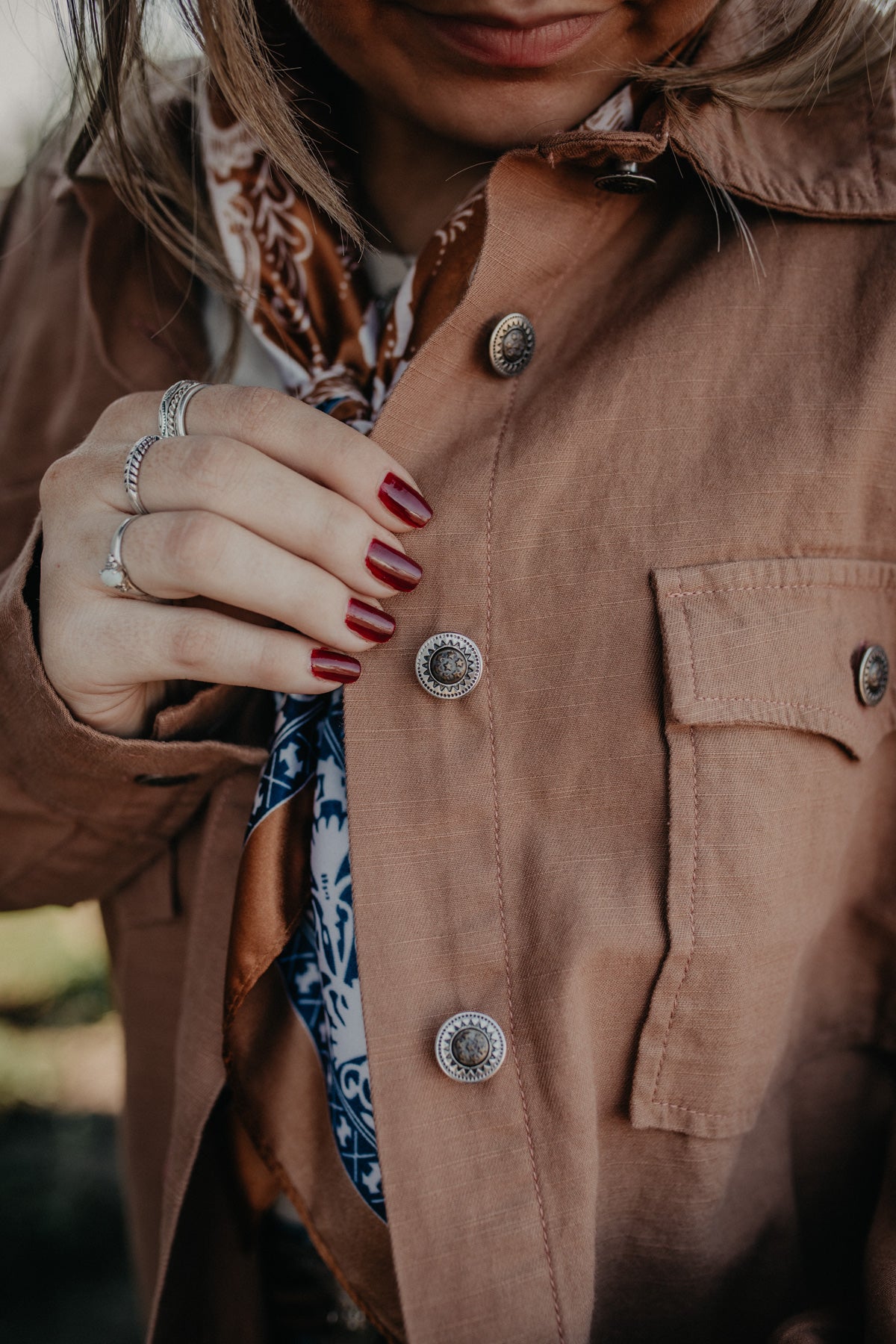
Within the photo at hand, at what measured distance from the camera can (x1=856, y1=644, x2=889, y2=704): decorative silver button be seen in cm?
98

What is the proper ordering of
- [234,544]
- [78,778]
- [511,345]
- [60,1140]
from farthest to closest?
[60,1140] < [78,778] < [511,345] < [234,544]

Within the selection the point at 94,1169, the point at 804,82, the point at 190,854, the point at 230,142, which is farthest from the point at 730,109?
the point at 94,1169

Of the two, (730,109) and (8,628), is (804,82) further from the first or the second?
(8,628)

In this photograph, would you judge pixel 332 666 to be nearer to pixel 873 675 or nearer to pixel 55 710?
pixel 55 710

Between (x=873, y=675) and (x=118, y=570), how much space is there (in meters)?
0.82

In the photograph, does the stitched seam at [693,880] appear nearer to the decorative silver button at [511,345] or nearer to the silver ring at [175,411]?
the decorative silver button at [511,345]

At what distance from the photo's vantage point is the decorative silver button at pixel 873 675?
982 mm

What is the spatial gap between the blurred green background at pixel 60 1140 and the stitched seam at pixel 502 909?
1.51 m

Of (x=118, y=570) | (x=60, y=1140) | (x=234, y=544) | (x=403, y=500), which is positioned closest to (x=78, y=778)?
(x=118, y=570)

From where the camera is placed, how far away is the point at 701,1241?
1.01 meters

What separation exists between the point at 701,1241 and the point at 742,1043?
24 cm

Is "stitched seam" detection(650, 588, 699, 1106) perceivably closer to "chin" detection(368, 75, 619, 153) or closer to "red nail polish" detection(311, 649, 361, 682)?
"red nail polish" detection(311, 649, 361, 682)

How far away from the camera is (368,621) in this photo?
0.94 meters

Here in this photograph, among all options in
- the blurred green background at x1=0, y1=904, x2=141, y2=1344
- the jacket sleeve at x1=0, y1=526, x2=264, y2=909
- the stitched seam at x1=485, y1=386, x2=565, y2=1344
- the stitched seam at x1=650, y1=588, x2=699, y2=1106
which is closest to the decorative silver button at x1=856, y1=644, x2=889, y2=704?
the stitched seam at x1=650, y1=588, x2=699, y2=1106
